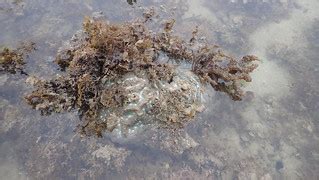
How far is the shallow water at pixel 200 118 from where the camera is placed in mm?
4688

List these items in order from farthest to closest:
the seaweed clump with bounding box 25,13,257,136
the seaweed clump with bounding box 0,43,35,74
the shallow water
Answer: the seaweed clump with bounding box 0,43,35,74
the shallow water
the seaweed clump with bounding box 25,13,257,136

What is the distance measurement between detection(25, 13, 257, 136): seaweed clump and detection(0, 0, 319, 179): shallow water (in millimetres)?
308

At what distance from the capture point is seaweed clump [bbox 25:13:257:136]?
423 centimetres

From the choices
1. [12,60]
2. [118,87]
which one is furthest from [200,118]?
[12,60]

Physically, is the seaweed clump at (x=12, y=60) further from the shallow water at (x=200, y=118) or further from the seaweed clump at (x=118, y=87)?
the seaweed clump at (x=118, y=87)

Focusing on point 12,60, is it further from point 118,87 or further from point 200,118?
point 200,118

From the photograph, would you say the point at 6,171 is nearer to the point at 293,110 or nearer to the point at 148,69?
the point at 148,69

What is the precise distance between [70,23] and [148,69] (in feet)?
8.80

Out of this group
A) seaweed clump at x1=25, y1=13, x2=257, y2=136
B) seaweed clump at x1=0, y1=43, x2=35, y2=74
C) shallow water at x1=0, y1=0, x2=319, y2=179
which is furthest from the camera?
seaweed clump at x1=0, y1=43, x2=35, y2=74

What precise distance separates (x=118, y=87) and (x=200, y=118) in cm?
167

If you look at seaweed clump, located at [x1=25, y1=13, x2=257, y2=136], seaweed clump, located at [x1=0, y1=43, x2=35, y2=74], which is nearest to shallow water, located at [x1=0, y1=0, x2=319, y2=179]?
seaweed clump, located at [x1=0, y1=43, x2=35, y2=74]

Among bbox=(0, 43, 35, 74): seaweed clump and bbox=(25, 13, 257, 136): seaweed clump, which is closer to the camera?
bbox=(25, 13, 257, 136): seaweed clump

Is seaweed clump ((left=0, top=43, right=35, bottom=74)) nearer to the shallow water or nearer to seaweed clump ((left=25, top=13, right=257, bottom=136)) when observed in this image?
the shallow water

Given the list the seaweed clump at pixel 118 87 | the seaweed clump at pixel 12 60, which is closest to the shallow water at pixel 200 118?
the seaweed clump at pixel 12 60
